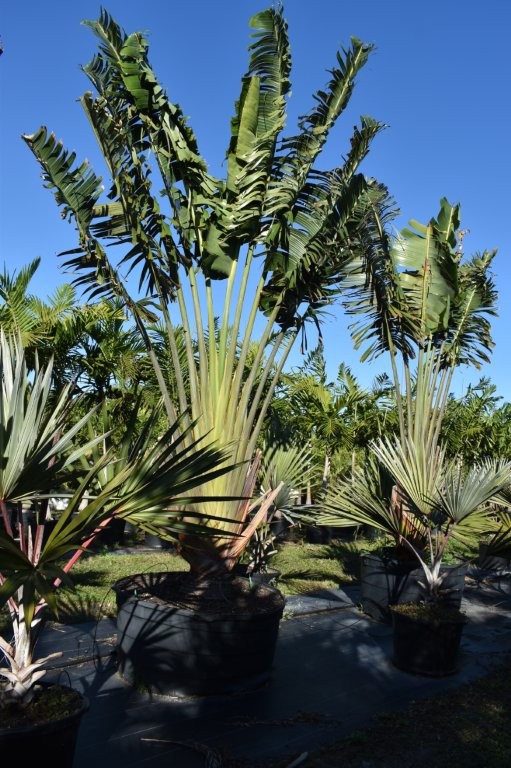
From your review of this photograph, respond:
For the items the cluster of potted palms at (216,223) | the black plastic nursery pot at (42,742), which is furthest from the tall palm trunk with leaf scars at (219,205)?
the black plastic nursery pot at (42,742)

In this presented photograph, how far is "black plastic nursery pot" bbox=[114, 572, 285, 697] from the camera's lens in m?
4.09

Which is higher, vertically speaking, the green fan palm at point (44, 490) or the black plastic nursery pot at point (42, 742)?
the green fan palm at point (44, 490)

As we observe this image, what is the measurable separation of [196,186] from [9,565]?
3658 mm

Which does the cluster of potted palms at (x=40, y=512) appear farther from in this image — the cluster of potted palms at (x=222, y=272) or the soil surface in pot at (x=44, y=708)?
the cluster of potted palms at (x=222, y=272)

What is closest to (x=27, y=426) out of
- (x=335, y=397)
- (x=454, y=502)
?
(x=454, y=502)

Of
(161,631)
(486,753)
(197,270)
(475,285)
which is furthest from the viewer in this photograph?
(475,285)

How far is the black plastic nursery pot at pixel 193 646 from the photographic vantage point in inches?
161

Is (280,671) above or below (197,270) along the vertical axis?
below

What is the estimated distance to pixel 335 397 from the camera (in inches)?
524

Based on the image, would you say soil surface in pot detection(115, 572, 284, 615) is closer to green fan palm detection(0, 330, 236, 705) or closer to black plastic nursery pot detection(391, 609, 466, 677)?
black plastic nursery pot detection(391, 609, 466, 677)

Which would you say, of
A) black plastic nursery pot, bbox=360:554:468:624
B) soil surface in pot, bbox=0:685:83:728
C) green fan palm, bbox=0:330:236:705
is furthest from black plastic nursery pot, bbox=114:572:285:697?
black plastic nursery pot, bbox=360:554:468:624

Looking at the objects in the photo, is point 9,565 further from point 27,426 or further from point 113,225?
point 113,225

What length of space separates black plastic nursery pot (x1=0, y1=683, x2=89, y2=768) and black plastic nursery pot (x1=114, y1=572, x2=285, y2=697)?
1.49 m

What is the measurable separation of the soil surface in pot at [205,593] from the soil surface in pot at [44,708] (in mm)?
1535
